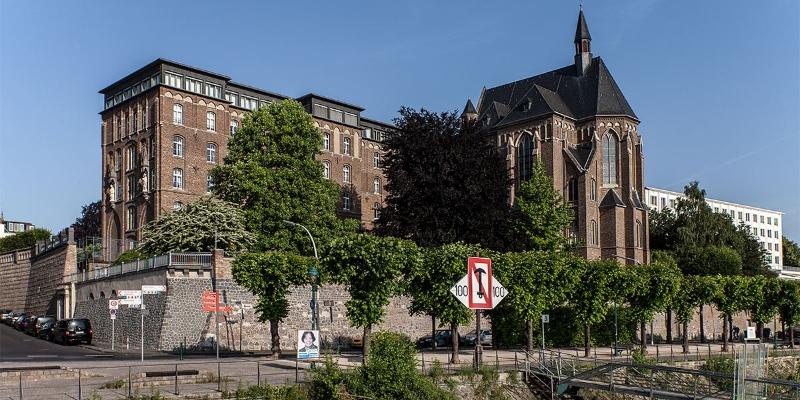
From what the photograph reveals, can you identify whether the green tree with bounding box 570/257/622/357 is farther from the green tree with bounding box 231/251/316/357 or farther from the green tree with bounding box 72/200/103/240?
the green tree with bounding box 72/200/103/240

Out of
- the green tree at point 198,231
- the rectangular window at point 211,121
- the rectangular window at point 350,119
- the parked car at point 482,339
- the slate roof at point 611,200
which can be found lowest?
the parked car at point 482,339

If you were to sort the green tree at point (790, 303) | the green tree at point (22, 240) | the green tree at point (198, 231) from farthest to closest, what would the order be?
1. the green tree at point (22, 240)
2. the green tree at point (790, 303)
3. the green tree at point (198, 231)

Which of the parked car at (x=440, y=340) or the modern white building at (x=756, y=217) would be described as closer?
the parked car at (x=440, y=340)

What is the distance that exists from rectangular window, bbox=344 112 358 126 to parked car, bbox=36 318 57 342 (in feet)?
160

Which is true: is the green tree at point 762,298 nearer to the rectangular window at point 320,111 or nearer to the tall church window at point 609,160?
the tall church window at point 609,160

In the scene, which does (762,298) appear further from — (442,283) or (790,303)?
(442,283)

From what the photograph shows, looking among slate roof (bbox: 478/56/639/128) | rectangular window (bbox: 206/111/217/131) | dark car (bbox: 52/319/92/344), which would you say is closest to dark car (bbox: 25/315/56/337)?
dark car (bbox: 52/319/92/344)

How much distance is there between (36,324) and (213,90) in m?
32.5

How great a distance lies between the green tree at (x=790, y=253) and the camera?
550 feet

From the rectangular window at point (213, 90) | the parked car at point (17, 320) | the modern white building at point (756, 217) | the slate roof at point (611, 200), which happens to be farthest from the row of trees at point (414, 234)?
the modern white building at point (756, 217)

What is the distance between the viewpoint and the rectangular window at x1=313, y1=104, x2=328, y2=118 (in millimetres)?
91831

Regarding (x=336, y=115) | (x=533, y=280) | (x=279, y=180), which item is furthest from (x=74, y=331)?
(x=336, y=115)

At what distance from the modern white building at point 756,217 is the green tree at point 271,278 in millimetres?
118718

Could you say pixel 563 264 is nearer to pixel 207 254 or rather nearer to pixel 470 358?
pixel 470 358
